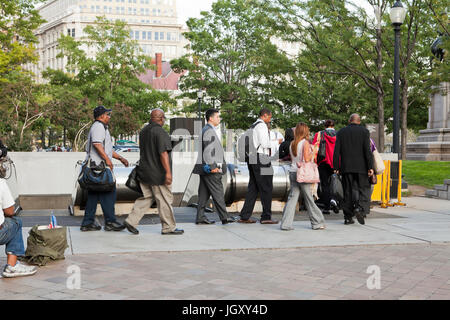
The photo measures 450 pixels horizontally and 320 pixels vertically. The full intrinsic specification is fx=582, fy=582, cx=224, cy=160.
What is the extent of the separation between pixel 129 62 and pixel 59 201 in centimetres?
3640

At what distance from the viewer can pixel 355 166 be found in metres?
9.72

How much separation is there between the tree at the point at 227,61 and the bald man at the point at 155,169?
3584 cm

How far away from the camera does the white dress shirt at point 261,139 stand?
9500 mm

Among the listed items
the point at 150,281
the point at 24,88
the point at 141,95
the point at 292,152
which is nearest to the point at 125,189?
the point at 292,152

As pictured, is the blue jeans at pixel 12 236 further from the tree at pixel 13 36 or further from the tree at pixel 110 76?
the tree at pixel 110 76

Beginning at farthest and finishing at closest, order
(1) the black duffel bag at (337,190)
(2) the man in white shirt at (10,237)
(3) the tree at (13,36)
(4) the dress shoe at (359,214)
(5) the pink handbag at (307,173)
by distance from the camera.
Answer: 1. (3) the tree at (13,36)
2. (1) the black duffel bag at (337,190)
3. (4) the dress shoe at (359,214)
4. (5) the pink handbag at (307,173)
5. (2) the man in white shirt at (10,237)

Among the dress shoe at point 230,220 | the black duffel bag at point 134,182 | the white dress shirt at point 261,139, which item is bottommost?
the dress shoe at point 230,220

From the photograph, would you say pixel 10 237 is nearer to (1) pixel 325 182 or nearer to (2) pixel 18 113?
(1) pixel 325 182

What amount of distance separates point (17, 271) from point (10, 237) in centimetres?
35

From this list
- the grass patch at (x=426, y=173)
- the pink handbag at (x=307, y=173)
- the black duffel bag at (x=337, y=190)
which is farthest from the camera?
the grass patch at (x=426, y=173)

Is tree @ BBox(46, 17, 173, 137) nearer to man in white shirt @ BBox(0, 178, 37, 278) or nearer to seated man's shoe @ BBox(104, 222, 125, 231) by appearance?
seated man's shoe @ BBox(104, 222, 125, 231)

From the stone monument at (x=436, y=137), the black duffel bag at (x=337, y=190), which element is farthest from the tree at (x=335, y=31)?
the black duffel bag at (x=337, y=190)

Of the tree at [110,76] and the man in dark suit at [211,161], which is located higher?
the tree at [110,76]
